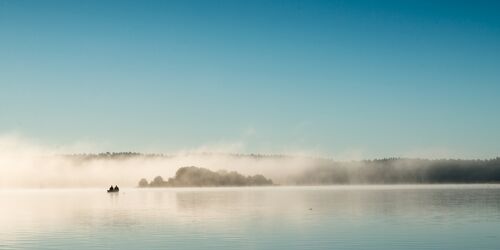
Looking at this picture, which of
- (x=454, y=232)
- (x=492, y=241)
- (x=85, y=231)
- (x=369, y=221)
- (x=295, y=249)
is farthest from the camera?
(x=369, y=221)

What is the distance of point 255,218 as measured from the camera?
91812 mm

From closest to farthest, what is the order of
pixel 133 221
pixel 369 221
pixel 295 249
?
pixel 295 249, pixel 369 221, pixel 133 221

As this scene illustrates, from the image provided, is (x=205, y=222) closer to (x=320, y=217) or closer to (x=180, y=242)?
(x=320, y=217)

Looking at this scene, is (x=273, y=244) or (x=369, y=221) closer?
(x=273, y=244)

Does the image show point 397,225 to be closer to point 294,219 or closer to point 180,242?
point 294,219

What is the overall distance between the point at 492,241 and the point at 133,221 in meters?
47.6

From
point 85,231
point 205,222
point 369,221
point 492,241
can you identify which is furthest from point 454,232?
point 85,231

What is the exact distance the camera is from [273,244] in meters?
59.9

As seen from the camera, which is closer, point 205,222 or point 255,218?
point 205,222

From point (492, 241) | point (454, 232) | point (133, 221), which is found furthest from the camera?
point (133, 221)

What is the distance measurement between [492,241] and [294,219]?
107 feet

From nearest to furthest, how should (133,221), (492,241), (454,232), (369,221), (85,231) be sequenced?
1. (492,241)
2. (454,232)
3. (85,231)
4. (369,221)
5. (133,221)

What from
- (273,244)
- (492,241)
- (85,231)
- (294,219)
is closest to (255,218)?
(294,219)

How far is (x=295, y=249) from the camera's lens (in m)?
56.5
